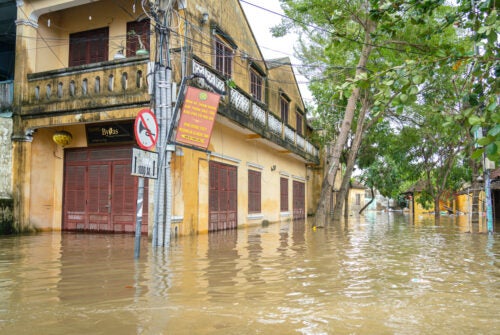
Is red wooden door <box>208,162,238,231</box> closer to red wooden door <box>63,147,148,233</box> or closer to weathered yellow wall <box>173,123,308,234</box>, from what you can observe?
weathered yellow wall <box>173,123,308,234</box>

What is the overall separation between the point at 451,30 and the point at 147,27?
11.3 meters

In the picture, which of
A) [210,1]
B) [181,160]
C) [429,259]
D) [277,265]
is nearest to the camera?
[277,265]

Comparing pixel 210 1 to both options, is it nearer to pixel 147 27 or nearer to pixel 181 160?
pixel 147 27

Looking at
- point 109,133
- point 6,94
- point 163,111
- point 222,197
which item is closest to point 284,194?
point 222,197

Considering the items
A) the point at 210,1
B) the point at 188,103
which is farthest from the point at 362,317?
the point at 210,1

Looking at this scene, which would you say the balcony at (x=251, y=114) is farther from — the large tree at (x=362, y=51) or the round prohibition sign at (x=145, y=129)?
the round prohibition sign at (x=145, y=129)

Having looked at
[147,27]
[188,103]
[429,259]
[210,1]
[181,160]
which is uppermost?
[210,1]

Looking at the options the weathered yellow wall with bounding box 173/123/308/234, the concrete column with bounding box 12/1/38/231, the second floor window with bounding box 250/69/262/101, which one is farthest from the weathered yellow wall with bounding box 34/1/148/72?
the second floor window with bounding box 250/69/262/101

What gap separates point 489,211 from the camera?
12.4m

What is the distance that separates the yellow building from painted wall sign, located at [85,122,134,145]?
0.03m

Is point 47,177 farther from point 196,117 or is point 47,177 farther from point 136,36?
point 196,117

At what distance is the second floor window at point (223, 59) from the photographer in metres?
13.6

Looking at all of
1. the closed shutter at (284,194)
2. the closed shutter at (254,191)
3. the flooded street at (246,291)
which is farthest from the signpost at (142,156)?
the closed shutter at (284,194)

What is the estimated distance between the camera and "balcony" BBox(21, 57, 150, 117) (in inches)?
415
